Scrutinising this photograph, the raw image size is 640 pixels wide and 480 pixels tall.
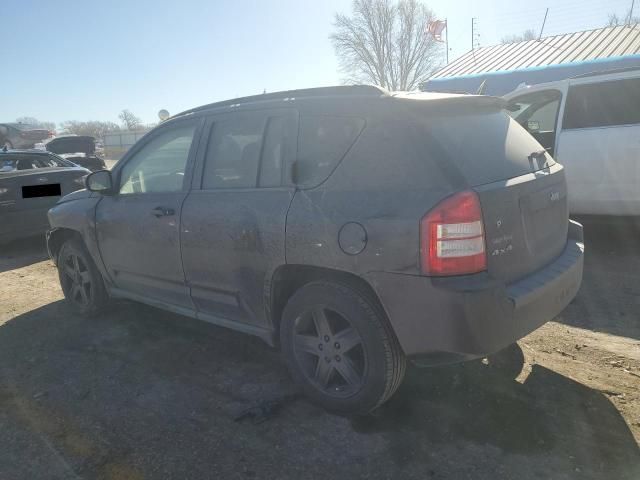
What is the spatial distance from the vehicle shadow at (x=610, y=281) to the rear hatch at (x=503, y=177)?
119 centimetres

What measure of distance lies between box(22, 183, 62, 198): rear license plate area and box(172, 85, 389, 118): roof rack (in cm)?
500

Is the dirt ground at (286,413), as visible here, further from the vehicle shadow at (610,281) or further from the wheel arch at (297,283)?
the wheel arch at (297,283)

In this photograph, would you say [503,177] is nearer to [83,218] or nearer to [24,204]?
[83,218]

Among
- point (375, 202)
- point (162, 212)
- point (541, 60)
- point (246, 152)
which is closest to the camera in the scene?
point (375, 202)

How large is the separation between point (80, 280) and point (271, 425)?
9.18 feet

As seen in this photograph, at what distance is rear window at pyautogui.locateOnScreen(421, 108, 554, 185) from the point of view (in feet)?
8.10

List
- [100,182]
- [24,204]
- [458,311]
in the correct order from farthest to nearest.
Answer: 1. [24,204]
2. [100,182]
3. [458,311]

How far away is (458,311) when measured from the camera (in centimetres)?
227

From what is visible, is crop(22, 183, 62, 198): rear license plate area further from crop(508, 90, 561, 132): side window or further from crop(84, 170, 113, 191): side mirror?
crop(508, 90, 561, 132): side window

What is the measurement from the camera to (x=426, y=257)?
2.30 m

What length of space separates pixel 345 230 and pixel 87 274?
307 cm

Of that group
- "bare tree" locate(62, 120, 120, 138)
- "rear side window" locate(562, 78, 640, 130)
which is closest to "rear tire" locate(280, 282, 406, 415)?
"rear side window" locate(562, 78, 640, 130)

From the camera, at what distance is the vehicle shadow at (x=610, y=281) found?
3.86 metres

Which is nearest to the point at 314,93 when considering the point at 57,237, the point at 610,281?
the point at 57,237
